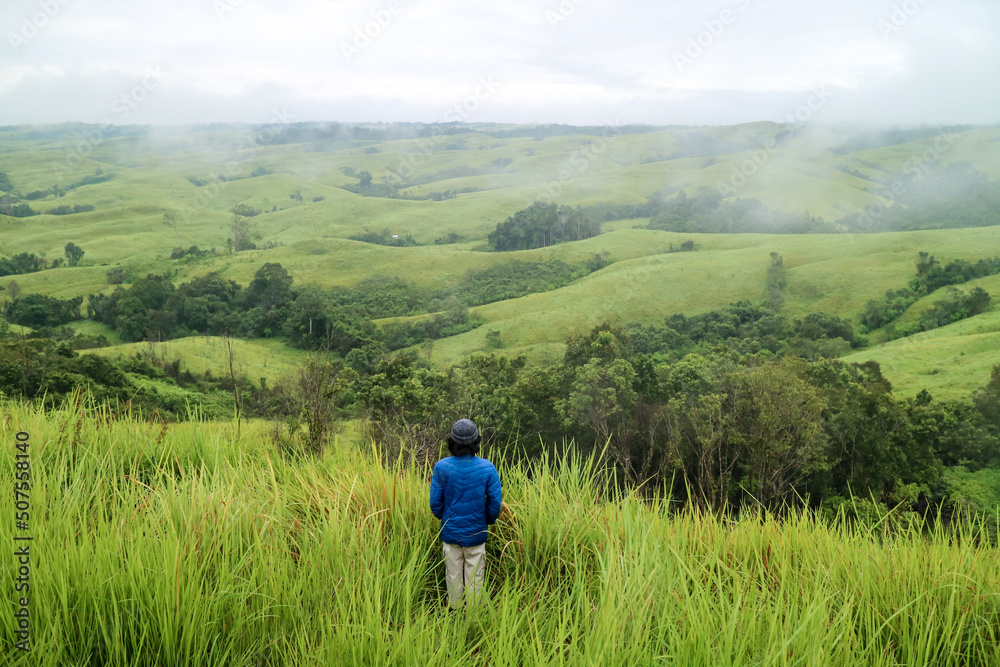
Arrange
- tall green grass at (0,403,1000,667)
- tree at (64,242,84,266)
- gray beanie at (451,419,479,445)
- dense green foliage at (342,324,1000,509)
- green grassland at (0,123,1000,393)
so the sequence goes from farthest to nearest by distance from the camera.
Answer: tree at (64,242,84,266)
green grassland at (0,123,1000,393)
dense green foliage at (342,324,1000,509)
gray beanie at (451,419,479,445)
tall green grass at (0,403,1000,667)

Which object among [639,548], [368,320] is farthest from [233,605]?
[368,320]

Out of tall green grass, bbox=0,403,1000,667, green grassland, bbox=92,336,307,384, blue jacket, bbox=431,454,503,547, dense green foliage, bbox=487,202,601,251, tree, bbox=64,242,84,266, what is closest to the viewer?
tall green grass, bbox=0,403,1000,667

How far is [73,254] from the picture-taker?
118 m

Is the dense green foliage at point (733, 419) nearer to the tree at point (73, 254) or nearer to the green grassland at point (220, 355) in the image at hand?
the green grassland at point (220, 355)

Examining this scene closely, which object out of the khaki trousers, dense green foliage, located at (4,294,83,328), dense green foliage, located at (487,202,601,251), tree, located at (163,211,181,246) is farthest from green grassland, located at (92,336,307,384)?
tree, located at (163,211,181,246)

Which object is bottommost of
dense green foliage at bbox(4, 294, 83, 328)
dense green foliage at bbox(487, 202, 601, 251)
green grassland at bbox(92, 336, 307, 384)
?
green grassland at bbox(92, 336, 307, 384)

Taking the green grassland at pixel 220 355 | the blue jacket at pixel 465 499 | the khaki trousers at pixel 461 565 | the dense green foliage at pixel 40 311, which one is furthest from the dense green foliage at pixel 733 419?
the dense green foliage at pixel 40 311

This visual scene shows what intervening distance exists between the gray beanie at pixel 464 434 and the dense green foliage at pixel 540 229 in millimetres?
138020

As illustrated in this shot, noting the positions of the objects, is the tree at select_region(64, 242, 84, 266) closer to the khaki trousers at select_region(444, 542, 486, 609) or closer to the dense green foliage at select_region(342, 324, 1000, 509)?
the dense green foliage at select_region(342, 324, 1000, 509)

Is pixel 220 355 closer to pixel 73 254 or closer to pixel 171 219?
pixel 73 254

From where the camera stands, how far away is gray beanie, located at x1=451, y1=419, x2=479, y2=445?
4.81 meters

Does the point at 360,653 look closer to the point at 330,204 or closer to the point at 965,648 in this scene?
the point at 965,648

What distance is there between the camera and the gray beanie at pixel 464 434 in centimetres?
481

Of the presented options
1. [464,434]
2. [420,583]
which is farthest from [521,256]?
[420,583]
